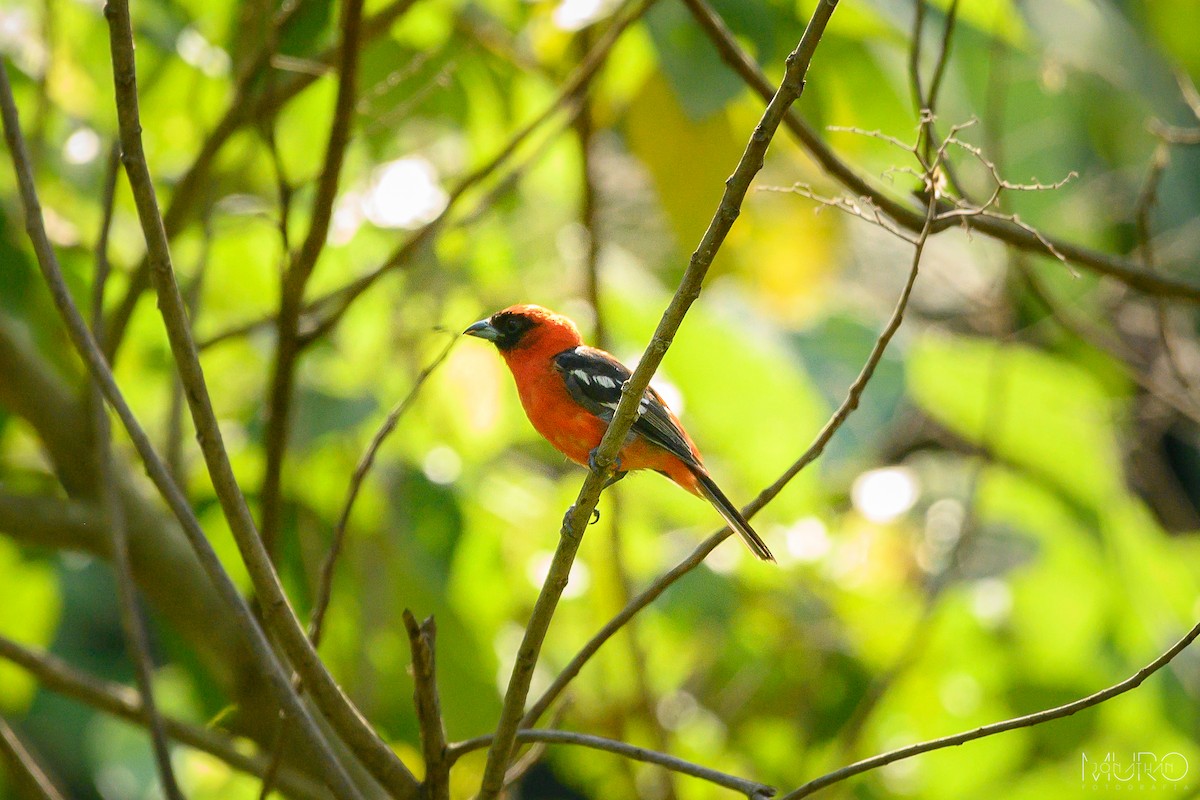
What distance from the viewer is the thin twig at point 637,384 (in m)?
1.94

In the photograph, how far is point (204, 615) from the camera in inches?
144

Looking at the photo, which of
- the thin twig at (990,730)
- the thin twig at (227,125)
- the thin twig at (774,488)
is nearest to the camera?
the thin twig at (990,730)

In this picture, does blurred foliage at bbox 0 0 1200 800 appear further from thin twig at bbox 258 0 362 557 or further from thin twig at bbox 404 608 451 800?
thin twig at bbox 404 608 451 800

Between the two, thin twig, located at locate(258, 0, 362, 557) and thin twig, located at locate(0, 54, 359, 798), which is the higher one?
thin twig, located at locate(258, 0, 362, 557)

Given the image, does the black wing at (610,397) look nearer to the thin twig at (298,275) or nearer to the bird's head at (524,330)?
the bird's head at (524,330)

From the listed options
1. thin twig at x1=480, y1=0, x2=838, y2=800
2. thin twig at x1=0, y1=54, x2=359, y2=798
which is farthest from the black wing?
thin twig at x1=0, y1=54, x2=359, y2=798

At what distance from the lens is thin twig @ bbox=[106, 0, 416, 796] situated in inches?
83.6

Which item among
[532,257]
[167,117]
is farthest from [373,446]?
[532,257]

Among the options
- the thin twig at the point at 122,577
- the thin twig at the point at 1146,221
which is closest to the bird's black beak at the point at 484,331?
the thin twig at the point at 122,577

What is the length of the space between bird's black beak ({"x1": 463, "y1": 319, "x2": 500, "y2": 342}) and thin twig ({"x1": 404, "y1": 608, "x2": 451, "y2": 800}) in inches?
69.6

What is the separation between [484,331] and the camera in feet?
13.4

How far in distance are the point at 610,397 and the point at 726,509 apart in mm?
503

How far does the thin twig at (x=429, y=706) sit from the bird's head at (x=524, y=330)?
1811 millimetres

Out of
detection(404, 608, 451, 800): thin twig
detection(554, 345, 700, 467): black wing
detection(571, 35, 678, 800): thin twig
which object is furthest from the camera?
detection(571, 35, 678, 800): thin twig
